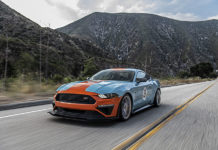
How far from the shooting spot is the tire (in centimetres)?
583

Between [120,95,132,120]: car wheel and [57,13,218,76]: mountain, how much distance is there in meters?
97.0

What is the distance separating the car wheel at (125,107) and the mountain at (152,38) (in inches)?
3819

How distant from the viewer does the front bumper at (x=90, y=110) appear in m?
5.23

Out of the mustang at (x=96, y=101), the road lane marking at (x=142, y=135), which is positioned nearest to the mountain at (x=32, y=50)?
the mustang at (x=96, y=101)

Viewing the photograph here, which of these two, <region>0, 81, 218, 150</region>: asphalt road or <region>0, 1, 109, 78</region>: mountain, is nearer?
<region>0, 81, 218, 150</region>: asphalt road

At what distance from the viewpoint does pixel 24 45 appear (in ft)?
181

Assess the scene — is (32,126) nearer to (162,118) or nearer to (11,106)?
(11,106)

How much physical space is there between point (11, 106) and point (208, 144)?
20.1ft

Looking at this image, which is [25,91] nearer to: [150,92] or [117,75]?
[117,75]

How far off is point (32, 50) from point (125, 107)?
52.8m

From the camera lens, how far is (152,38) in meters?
137

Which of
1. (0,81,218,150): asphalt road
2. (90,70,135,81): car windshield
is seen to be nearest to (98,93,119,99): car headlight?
(0,81,218,150): asphalt road

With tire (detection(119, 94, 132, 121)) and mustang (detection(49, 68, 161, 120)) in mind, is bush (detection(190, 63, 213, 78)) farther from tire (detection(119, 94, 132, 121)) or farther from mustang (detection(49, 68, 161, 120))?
mustang (detection(49, 68, 161, 120))

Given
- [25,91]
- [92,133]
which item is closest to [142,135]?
[92,133]
